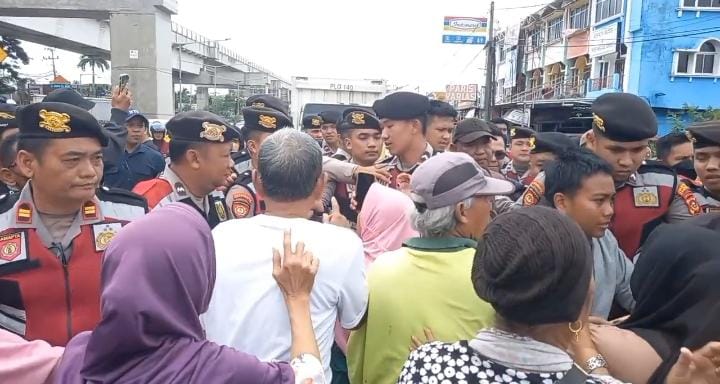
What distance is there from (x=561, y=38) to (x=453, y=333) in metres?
38.5

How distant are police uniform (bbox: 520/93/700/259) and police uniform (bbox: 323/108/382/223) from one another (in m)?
1.51

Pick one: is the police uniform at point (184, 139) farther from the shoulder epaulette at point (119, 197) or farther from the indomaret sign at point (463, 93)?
the indomaret sign at point (463, 93)

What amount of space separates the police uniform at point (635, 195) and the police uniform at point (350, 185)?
151 centimetres

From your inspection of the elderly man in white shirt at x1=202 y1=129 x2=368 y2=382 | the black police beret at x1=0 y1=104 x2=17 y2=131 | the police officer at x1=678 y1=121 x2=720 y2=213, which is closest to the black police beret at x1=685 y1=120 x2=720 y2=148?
the police officer at x1=678 y1=121 x2=720 y2=213

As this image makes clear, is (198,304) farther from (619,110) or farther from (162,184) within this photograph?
(619,110)

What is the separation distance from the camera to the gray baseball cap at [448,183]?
6.80 feet

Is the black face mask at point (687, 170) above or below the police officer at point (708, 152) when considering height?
below

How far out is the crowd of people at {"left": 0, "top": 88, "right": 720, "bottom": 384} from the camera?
4.42ft

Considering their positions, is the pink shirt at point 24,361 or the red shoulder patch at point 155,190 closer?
the pink shirt at point 24,361

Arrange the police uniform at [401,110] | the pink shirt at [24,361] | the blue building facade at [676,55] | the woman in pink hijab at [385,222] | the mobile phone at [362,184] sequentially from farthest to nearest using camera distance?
the blue building facade at [676,55] < the police uniform at [401,110] < the mobile phone at [362,184] < the woman in pink hijab at [385,222] < the pink shirt at [24,361]

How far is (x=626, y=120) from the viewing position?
115 inches

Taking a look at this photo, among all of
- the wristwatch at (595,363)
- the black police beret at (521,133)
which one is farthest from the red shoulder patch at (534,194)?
the black police beret at (521,133)

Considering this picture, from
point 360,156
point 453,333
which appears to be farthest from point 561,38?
point 453,333

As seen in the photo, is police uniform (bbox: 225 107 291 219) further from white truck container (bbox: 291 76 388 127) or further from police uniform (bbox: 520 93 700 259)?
white truck container (bbox: 291 76 388 127)
